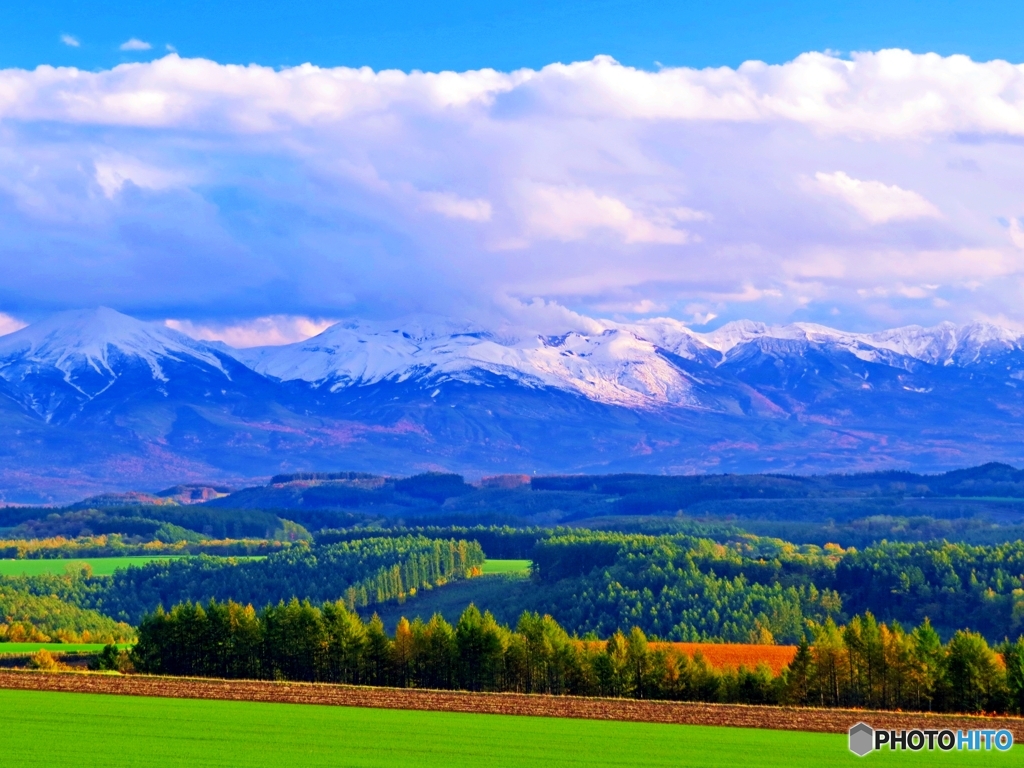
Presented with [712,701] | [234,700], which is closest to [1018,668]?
[712,701]

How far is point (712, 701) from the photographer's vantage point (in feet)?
316

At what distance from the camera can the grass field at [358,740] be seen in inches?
2527

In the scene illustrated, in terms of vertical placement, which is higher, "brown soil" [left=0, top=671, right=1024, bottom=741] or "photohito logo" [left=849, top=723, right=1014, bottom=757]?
"brown soil" [left=0, top=671, right=1024, bottom=741]

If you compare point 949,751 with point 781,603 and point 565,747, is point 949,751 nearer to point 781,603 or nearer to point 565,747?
point 565,747

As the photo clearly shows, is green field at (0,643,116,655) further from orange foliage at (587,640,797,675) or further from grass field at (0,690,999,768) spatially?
grass field at (0,690,999,768)

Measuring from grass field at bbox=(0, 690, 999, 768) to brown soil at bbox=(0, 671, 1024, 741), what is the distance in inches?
102

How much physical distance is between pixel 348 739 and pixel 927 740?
27717mm

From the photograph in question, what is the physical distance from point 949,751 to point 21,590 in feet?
502

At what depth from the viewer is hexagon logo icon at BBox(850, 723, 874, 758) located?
7044 cm

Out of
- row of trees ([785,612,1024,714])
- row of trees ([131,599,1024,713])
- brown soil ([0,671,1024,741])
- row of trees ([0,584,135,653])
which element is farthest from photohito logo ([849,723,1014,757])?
row of trees ([0,584,135,653])

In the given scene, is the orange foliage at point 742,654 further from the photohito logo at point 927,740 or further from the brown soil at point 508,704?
the photohito logo at point 927,740

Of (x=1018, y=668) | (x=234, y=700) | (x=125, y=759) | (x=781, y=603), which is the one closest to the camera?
(x=125, y=759)

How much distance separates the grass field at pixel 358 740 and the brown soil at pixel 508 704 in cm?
259

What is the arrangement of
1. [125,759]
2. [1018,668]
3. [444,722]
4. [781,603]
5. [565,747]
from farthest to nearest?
[781,603]
[1018,668]
[444,722]
[565,747]
[125,759]
